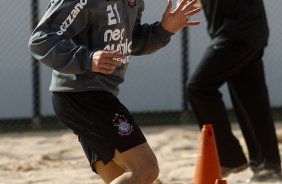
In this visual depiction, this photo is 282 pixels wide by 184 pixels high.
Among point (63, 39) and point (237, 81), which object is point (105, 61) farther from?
point (237, 81)

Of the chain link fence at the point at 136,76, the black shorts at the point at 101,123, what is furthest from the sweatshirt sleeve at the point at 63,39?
the chain link fence at the point at 136,76

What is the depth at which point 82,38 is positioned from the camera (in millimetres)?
4496

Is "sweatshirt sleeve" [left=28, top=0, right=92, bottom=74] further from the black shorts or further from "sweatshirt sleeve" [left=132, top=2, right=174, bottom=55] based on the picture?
"sweatshirt sleeve" [left=132, top=2, right=174, bottom=55]

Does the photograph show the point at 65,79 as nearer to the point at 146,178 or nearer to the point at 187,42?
the point at 146,178

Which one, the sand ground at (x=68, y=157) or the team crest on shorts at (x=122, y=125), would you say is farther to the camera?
the sand ground at (x=68, y=157)

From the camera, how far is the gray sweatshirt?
427cm

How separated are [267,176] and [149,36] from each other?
2282 mm

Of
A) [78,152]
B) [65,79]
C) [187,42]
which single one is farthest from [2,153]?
[65,79]

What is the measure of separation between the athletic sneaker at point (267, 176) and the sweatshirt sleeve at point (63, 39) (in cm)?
277

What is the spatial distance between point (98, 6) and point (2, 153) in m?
4.79

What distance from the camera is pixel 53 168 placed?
7887mm

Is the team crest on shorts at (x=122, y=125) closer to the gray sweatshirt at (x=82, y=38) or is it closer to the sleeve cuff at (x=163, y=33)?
the gray sweatshirt at (x=82, y=38)

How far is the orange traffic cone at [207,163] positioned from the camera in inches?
229

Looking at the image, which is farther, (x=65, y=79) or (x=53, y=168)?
(x=53, y=168)
